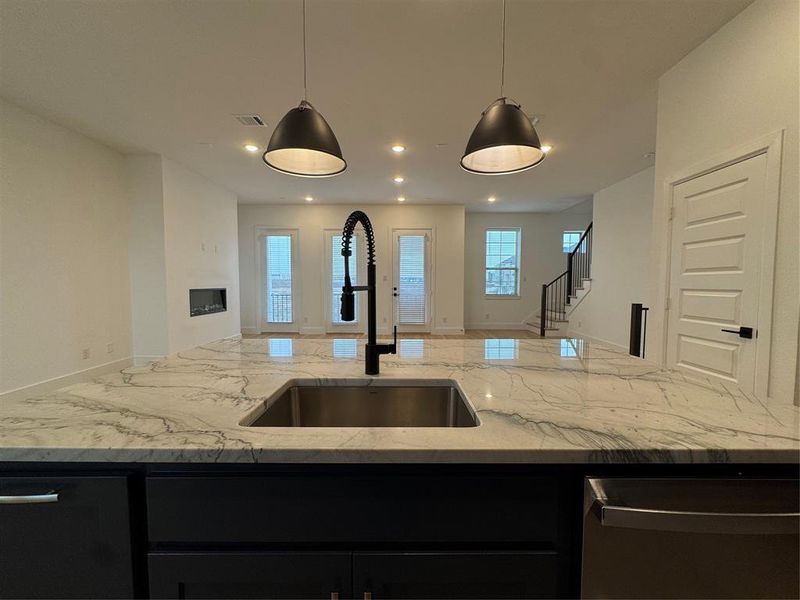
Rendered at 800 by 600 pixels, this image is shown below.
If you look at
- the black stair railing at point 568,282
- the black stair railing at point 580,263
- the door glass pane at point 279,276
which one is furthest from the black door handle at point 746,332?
the door glass pane at point 279,276

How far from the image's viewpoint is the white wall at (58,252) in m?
3.04

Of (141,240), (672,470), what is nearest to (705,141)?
(672,470)

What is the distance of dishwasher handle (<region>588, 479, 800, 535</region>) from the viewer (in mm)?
589

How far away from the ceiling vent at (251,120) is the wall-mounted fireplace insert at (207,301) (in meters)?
2.84

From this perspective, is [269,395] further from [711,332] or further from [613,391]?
[711,332]

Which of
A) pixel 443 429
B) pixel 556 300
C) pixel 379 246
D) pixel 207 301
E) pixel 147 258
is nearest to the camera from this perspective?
pixel 443 429

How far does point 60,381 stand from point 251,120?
3.44m

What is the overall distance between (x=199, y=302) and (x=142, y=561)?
5.39 m

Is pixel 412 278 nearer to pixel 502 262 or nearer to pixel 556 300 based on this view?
pixel 502 262

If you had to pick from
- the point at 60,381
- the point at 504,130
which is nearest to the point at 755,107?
the point at 504,130

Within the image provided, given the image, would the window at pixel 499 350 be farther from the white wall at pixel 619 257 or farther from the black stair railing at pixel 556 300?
the black stair railing at pixel 556 300

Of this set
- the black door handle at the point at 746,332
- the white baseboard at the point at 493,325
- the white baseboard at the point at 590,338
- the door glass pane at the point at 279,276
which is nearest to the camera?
the black door handle at the point at 746,332

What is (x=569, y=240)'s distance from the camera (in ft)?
26.5

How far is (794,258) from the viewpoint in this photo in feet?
5.79
